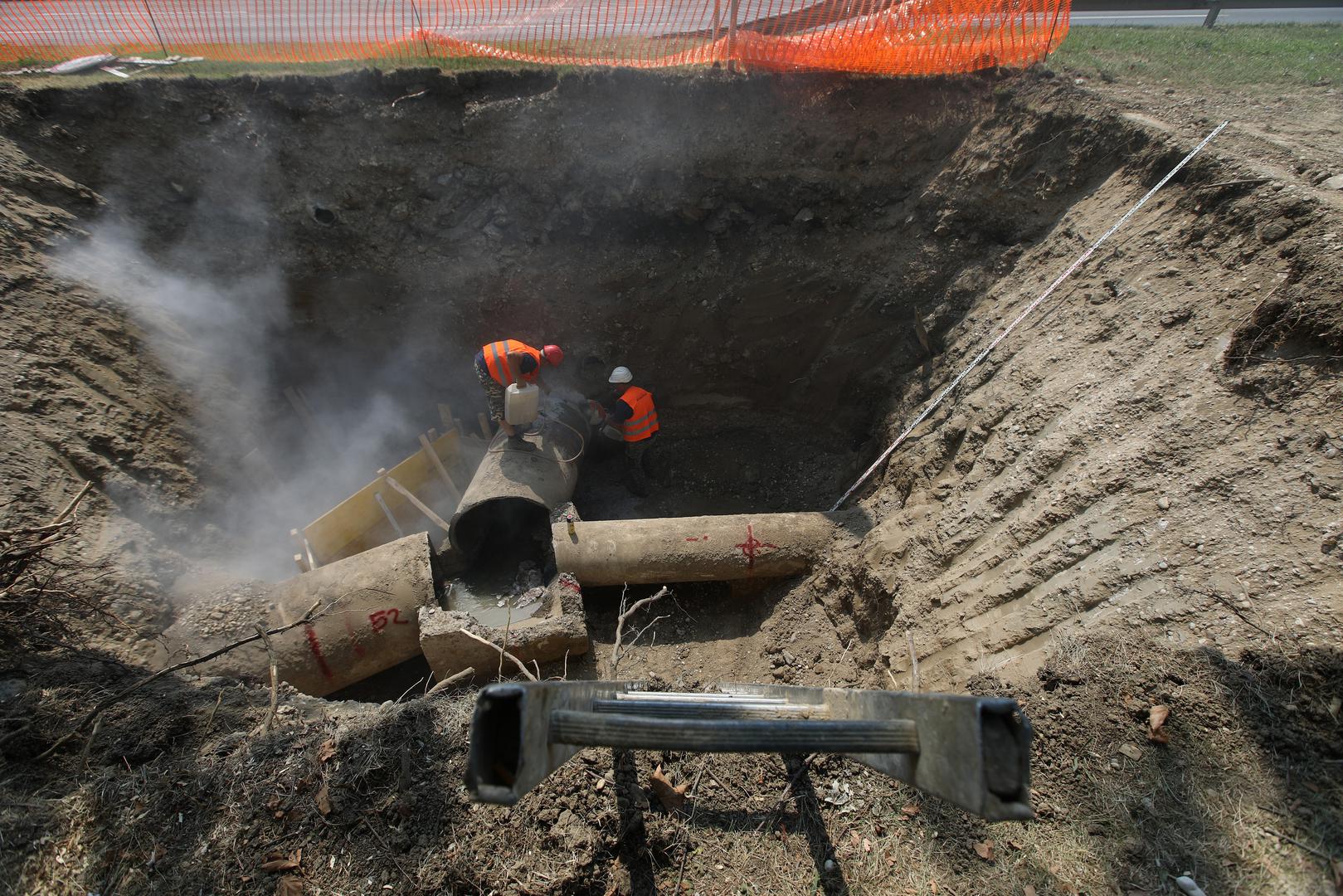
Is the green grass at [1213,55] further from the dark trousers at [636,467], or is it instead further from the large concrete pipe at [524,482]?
the large concrete pipe at [524,482]

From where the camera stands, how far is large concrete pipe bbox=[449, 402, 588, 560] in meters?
5.52

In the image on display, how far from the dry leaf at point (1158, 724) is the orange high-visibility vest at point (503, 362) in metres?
4.91

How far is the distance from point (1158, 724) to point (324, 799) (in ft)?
12.5

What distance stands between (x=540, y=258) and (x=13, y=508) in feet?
16.0

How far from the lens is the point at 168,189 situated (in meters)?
6.17

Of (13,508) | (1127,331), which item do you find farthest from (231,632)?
(1127,331)

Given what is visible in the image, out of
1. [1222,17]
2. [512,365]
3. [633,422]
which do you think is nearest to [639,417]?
[633,422]

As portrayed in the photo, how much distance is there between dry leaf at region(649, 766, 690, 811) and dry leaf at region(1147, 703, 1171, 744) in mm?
2140

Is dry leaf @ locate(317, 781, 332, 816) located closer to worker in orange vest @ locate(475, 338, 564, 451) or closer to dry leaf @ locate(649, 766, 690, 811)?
dry leaf @ locate(649, 766, 690, 811)

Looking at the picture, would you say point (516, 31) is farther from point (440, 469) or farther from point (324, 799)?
point (324, 799)

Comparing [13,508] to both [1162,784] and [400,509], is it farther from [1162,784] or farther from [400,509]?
[1162,784]

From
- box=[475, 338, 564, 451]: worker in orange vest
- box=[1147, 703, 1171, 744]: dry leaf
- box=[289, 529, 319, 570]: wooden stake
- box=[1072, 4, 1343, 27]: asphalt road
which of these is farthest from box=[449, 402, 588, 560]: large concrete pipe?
box=[1072, 4, 1343, 27]: asphalt road

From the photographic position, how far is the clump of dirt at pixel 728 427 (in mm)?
2701

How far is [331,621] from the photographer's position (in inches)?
180
